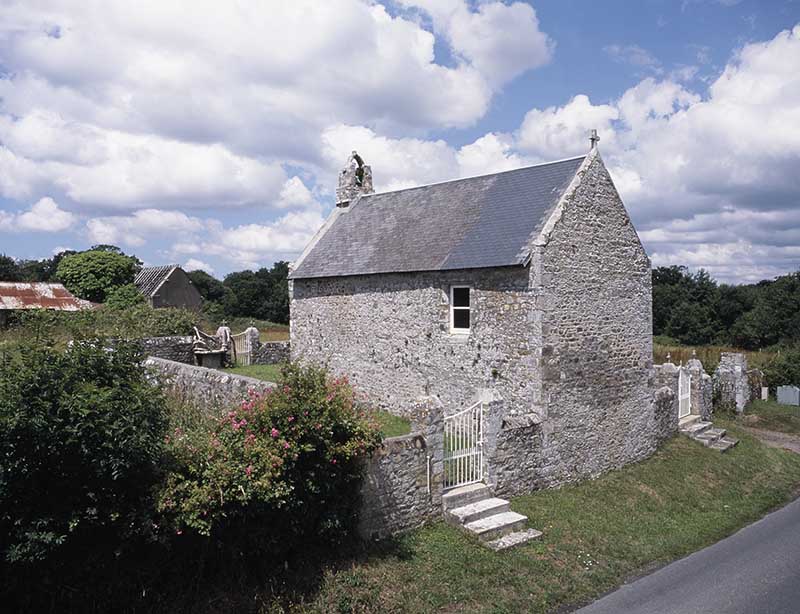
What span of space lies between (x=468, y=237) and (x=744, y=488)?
403 inches

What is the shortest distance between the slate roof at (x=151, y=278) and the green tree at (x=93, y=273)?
2692 millimetres

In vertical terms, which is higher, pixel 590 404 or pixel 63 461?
pixel 63 461

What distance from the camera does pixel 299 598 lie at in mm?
8148

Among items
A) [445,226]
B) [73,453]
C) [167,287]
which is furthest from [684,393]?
[167,287]

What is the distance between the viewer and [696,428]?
19.7m

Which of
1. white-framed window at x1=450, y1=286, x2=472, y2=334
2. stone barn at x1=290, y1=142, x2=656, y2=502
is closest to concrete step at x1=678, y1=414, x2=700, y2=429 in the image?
stone barn at x1=290, y1=142, x2=656, y2=502

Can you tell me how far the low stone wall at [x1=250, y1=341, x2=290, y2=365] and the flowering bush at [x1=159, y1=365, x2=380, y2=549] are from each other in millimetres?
18444

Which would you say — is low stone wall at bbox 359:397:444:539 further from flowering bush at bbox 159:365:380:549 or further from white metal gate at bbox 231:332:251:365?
white metal gate at bbox 231:332:251:365

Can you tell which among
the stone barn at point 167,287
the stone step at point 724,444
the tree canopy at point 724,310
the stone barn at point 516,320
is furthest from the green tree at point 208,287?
the stone step at point 724,444

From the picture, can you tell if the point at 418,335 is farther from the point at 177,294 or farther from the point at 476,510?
the point at 177,294

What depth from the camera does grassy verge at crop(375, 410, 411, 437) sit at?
1510 cm

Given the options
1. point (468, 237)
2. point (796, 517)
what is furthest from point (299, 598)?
point (796, 517)

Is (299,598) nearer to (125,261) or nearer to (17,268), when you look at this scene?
(125,261)

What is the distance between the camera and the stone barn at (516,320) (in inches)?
546
